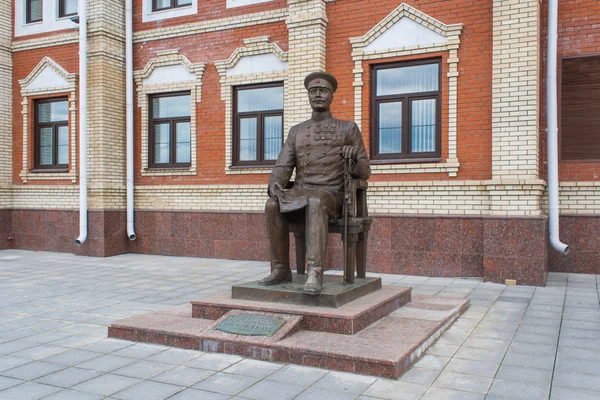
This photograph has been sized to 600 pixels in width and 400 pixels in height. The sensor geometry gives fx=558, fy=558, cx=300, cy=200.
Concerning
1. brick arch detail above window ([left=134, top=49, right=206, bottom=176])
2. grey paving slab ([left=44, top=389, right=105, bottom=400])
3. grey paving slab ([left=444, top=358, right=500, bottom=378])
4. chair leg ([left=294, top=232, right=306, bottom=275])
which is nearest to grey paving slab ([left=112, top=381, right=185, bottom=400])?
grey paving slab ([left=44, top=389, right=105, bottom=400])

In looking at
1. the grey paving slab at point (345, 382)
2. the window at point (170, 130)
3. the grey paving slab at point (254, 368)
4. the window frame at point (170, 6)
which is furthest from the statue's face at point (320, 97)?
the window frame at point (170, 6)


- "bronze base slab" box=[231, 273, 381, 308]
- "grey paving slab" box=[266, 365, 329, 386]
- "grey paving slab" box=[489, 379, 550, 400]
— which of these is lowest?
"grey paving slab" box=[266, 365, 329, 386]

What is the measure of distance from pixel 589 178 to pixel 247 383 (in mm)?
6748

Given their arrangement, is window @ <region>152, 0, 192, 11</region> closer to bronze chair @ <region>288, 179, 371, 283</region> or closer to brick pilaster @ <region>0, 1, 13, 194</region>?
brick pilaster @ <region>0, 1, 13, 194</region>

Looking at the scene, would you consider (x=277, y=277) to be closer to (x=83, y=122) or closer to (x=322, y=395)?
(x=322, y=395)

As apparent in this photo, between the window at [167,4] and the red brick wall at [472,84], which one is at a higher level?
the window at [167,4]

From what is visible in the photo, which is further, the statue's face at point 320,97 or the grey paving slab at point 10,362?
the statue's face at point 320,97

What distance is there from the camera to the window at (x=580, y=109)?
845 cm

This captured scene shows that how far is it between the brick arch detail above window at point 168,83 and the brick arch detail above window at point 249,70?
62 cm

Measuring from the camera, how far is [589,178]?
837 centimetres

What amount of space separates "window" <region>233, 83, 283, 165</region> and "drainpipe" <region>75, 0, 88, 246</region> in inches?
122

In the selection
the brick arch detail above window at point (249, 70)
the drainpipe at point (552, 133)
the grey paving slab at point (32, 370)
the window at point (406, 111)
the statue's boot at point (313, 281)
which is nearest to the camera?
the grey paving slab at point (32, 370)

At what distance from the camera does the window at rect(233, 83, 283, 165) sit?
10.5 meters

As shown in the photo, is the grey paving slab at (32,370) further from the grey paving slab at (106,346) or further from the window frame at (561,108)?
the window frame at (561,108)
